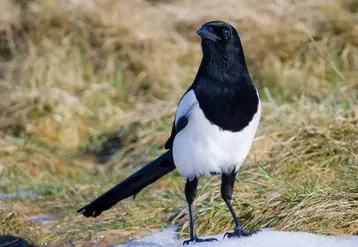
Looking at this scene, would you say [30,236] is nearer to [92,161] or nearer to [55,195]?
[55,195]

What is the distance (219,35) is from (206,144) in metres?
0.48

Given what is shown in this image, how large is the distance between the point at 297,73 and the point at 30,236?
3.13 meters

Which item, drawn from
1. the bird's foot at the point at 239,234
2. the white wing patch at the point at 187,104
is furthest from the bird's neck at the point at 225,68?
the bird's foot at the point at 239,234

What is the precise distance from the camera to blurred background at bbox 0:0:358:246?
14.5 feet

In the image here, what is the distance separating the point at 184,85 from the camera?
7020 mm

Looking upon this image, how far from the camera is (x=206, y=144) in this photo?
3.47m

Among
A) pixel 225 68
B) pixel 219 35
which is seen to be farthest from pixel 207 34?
pixel 225 68

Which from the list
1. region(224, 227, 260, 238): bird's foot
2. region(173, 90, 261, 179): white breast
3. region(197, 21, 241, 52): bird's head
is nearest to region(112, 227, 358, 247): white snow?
region(224, 227, 260, 238): bird's foot

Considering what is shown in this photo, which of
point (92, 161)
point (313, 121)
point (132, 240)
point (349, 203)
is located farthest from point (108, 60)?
point (349, 203)

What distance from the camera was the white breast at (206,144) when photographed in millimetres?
3455

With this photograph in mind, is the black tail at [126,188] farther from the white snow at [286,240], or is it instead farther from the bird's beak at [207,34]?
the bird's beak at [207,34]

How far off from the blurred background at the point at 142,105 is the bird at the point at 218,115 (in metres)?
0.45

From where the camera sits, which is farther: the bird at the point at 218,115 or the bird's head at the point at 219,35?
the bird's head at the point at 219,35

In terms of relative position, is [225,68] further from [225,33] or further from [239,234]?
[239,234]
